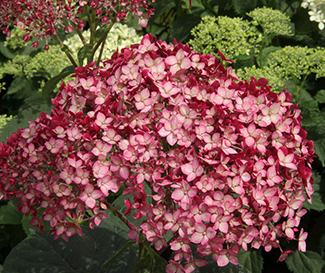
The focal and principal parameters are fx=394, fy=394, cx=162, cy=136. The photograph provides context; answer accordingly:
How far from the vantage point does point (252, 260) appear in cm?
167

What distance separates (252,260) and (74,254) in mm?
831

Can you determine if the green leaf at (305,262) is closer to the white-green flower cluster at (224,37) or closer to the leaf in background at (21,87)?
the white-green flower cluster at (224,37)

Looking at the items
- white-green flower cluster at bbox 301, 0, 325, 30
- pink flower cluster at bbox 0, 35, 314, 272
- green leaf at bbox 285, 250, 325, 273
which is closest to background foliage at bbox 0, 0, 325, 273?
green leaf at bbox 285, 250, 325, 273

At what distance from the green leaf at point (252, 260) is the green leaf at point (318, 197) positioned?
0.97ft

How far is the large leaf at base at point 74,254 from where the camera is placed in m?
1.14

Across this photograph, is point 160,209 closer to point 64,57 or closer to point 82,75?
point 82,75

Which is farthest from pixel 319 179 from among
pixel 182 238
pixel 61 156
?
pixel 61 156

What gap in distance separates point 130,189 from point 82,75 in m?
0.34

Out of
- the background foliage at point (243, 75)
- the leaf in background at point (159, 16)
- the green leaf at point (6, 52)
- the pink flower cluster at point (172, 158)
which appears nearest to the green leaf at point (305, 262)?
the background foliage at point (243, 75)

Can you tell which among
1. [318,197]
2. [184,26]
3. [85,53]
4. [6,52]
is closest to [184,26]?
[184,26]

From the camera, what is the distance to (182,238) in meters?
0.81

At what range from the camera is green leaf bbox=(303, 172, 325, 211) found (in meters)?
1.61

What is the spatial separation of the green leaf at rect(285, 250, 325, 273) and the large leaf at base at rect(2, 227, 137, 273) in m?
0.86

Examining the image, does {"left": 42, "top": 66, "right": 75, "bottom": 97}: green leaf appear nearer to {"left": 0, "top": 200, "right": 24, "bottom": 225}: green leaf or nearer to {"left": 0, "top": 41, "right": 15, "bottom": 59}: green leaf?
{"left": 0, "top": 200, "right": 24, "bottom": 225}: green leaf
